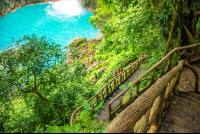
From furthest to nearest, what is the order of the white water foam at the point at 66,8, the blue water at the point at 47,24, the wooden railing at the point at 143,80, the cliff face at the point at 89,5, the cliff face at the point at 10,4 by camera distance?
1. the white water foam at the point at 66,8
2. the cliff face at the point at 89,5
3. the cliff face at the point at 10,4
4. the blue water at the point at 47,24
5. the wooden railing at the point at 143,80

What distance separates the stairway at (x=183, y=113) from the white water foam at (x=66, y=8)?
5028 cm

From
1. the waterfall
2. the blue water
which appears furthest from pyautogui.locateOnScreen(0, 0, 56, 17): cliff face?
the waterfall

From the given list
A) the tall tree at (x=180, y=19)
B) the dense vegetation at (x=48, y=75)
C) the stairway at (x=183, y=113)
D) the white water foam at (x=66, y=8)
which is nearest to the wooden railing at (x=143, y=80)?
the stairway at (x=183, y=113)

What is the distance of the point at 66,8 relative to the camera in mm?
52844

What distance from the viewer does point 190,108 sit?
3.04 metres

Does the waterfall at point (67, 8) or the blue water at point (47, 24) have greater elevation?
the waterfall at point (67, 8)

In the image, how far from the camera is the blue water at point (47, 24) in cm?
3506

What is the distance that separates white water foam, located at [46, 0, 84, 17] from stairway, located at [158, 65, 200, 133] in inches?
1980

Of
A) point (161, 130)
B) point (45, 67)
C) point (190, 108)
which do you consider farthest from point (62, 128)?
point (45, 67)

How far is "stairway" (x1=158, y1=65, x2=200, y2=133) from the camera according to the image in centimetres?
243

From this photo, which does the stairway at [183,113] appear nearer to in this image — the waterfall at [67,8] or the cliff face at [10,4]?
the waterfall at [67,8]

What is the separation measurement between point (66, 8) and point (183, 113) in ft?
192

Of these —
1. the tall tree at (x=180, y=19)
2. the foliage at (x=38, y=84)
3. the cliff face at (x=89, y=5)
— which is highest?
→ the cliff face at (x=89, y=5)

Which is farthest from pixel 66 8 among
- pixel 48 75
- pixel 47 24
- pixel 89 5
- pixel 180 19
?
pixel 180 19
